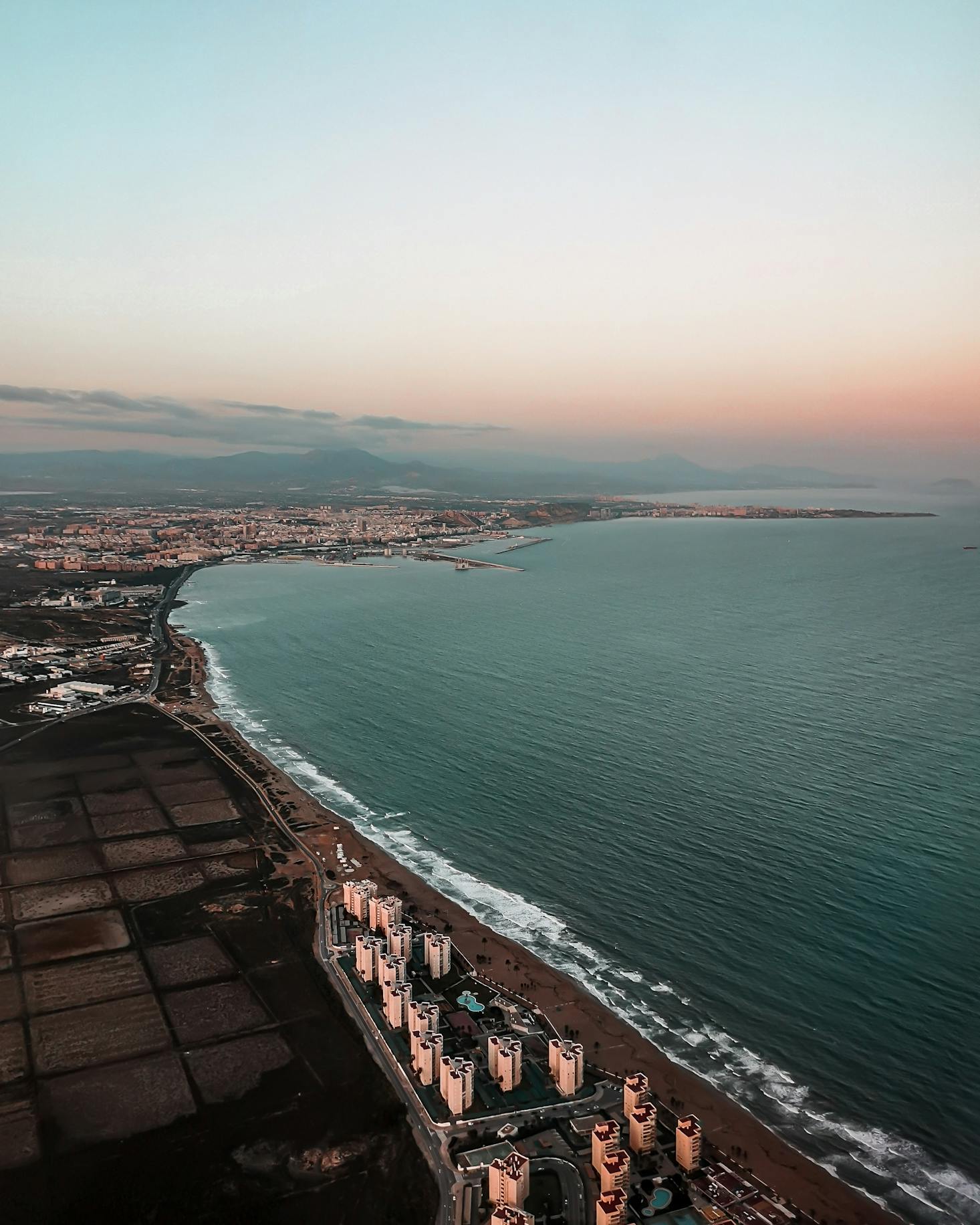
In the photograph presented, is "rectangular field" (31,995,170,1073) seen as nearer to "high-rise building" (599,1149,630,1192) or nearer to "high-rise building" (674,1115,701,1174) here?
"high-rise building" (599,1149,630,1192)

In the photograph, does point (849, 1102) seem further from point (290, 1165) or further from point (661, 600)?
point (661, 600)

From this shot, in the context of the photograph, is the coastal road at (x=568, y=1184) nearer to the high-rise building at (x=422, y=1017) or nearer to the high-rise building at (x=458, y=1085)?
the high-rise building at (x=458, y=1085)

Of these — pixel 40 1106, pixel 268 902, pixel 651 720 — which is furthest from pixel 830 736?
pixel 40 1106

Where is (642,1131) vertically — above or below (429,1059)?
above

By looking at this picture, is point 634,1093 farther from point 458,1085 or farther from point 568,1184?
point 458,1085

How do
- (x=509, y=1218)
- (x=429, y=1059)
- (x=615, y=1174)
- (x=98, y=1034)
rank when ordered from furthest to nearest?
(x=98, y=1034), (x=429, y=1059), (x=615, y=1174), (x=509, y=1218)

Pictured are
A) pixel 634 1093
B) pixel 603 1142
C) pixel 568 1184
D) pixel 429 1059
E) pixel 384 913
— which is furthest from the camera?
pixel 384 913

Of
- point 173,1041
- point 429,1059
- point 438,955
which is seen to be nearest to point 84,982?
point 173,1041
